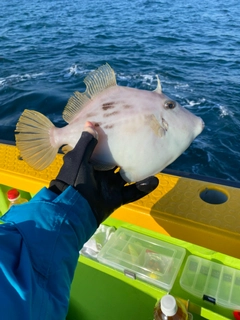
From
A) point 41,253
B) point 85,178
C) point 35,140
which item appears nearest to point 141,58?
point 35,140

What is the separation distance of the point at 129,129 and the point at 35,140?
0.59m

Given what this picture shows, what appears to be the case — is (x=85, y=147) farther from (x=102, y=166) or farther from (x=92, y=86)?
(x=92, y=86)

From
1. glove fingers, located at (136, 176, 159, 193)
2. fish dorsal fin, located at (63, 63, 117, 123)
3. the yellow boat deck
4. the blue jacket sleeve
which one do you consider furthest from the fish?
the yellow boat deck

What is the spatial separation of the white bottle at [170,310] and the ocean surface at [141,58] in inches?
140

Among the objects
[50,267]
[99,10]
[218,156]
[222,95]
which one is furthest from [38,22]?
[50,267]

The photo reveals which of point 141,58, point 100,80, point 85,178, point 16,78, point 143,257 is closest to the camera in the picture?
point 85,178

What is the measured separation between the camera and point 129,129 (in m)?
1.73

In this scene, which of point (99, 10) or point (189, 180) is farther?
point (99, 10)

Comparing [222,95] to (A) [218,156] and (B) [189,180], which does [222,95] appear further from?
(B) [189,180]

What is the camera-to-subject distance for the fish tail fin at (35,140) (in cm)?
186

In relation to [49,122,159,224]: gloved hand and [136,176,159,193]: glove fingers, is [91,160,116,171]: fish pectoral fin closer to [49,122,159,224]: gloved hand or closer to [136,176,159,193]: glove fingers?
[49,122,159,224]: gloved hand

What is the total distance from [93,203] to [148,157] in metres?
0.40

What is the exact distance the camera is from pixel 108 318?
2025 mm

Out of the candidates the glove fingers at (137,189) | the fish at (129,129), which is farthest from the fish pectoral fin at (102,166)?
the glove fingers at (137,189)
